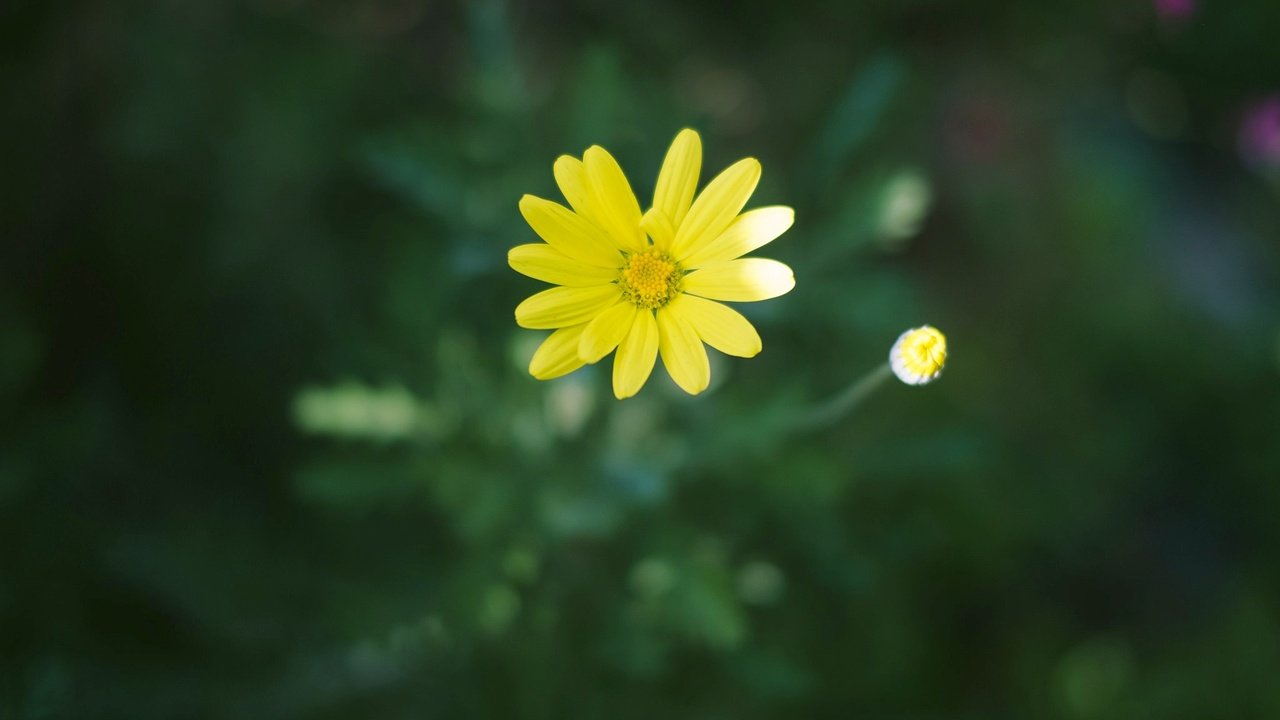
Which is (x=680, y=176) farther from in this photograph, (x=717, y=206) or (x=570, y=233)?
(x=570, y=233)

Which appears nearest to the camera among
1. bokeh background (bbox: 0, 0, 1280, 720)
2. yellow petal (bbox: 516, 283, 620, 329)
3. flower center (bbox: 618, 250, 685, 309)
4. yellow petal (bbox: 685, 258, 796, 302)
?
yellow petal (bbox: 685, 258, 796, 302)

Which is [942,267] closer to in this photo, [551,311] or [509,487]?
[509,487]

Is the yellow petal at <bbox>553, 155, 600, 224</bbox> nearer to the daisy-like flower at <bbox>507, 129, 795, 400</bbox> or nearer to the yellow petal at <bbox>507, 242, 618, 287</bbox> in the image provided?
the daisy-like flower at <bbox>507, 129, 795, 400</bbox>

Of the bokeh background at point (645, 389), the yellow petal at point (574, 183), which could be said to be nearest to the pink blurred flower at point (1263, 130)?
the bokeh background at point (645, 389)

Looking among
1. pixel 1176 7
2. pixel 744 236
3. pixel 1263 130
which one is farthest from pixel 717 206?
pixel 1263 130

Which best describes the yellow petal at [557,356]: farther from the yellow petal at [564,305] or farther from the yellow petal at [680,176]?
the yellow petal at [680,176]

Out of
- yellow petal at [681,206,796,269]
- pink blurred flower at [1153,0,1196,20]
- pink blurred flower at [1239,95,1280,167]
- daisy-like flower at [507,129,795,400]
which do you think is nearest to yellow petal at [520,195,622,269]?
daisy-like flower at [507,129,795,400]
